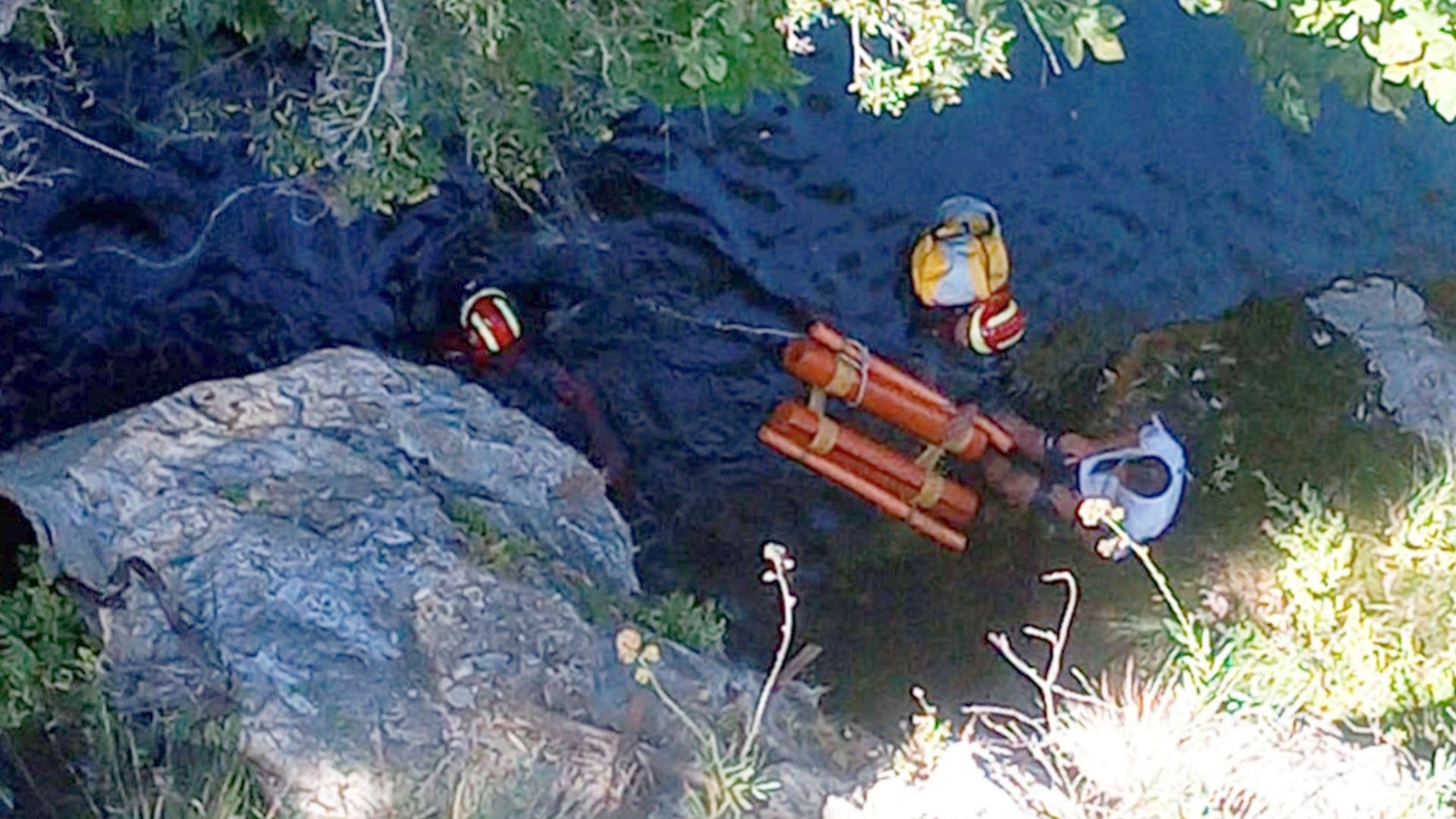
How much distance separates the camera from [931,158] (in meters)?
6.61

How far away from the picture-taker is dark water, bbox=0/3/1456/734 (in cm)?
597

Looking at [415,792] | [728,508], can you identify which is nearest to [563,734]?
[415,792]

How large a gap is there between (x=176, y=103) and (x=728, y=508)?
2.42 meters

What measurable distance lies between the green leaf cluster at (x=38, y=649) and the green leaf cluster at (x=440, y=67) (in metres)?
1.47

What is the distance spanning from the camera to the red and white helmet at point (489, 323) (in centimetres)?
612

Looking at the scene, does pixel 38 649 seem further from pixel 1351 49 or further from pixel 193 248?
pixel 1351 49

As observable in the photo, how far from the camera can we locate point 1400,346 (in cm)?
648

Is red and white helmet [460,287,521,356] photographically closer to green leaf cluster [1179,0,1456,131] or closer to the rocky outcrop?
the rocky outcrop

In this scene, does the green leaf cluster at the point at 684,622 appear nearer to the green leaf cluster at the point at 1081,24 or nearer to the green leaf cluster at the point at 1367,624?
the green leaf cluster at the point at 1367,624

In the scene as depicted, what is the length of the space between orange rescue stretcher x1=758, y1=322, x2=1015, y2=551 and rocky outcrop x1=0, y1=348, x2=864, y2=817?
1.05 metres

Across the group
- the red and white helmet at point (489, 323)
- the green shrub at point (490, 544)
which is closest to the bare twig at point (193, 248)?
the red and white helmet at point (489, 323)

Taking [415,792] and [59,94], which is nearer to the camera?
[415,792]

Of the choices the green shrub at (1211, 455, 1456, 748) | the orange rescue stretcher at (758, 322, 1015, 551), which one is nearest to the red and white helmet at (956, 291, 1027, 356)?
the orange rescue stretcher at (758, 322, 1015, 551)

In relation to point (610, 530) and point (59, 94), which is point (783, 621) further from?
point (59, 94)
